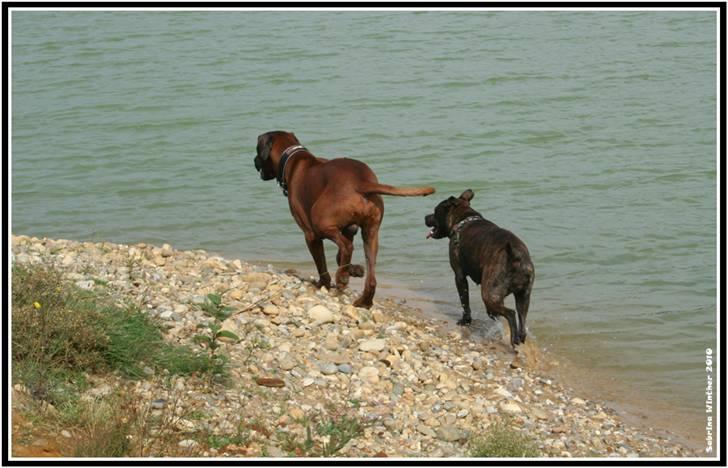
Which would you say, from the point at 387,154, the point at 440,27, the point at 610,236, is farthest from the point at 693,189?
the point at 440,27

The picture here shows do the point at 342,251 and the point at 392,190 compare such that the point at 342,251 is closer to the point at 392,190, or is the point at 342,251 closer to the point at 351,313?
the point at 351,313

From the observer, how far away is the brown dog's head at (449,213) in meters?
10.0

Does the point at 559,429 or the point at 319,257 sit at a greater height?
the point at 319,257

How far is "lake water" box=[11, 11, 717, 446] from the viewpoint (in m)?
10.6

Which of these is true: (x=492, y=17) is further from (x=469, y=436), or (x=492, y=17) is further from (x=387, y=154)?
(x=469, y=436)

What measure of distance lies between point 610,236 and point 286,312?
4780 mm

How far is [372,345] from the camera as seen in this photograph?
26.8 feet

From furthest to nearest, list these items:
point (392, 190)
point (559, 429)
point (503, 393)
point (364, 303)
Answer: point (364, 303) < point (392, 190) < point (503, 393) < point (559, 429)

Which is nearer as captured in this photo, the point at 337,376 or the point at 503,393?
the point at 337,376

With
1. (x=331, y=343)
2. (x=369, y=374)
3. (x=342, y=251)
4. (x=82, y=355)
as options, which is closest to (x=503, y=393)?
(x=369, y=374)

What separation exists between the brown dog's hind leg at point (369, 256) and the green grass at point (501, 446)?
2680mm

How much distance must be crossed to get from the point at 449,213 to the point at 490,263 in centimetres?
106

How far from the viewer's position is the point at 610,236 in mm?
12125

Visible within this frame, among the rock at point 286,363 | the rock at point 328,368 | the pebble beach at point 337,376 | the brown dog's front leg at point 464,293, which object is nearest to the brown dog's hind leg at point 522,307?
the pebble beach at point 337,376
